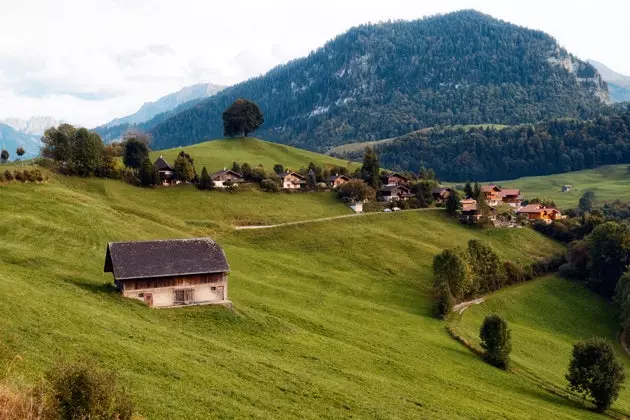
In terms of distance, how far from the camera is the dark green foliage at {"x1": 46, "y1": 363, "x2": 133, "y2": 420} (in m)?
19.4

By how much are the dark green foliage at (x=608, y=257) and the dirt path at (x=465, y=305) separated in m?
30.1

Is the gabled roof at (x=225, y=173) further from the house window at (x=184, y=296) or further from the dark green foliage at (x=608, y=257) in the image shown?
the dark green foliage at (x=608, y=257)

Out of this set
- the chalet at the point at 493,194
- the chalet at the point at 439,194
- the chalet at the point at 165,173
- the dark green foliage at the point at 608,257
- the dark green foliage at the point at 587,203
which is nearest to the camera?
the dark green foliage at the point at 608,257

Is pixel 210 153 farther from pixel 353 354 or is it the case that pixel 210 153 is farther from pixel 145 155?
pixel 353 354

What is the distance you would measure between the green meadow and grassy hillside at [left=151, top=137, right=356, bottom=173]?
37.1 meters

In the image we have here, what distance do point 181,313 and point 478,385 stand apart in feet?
97.2

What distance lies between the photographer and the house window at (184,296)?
53000 mm

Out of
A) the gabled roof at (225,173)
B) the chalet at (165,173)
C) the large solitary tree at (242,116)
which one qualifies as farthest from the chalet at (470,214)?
the large solitary tree at (242,116)

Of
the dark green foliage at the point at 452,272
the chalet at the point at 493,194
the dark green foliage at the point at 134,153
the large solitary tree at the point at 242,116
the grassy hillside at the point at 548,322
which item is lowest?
the grassy hillside at the point at 548,322

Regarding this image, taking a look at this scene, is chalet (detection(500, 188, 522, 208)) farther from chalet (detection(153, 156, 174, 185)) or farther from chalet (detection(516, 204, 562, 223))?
chalet (detection(153, 156, 174, 185))

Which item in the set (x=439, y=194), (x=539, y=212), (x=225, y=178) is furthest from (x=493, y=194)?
(x=225, y=178)

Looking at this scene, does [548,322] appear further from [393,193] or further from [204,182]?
[204,182]

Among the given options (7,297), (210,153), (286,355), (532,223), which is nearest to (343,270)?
(286,355)

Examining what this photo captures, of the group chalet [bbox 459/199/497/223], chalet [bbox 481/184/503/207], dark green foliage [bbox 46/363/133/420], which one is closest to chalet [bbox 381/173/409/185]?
chalet [bbox 459/199/497/223]
